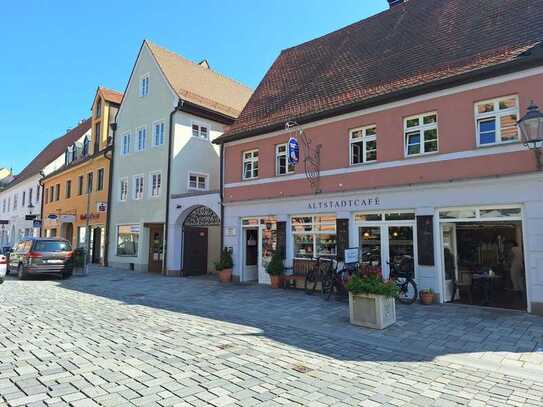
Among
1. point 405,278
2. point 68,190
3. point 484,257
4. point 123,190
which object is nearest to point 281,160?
point 405,278

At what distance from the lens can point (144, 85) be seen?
75.4 feet

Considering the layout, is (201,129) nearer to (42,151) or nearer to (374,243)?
(374,243)

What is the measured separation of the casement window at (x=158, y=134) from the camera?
68.5ft

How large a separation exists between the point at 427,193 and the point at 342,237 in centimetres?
313

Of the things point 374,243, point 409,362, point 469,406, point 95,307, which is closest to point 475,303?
point 374,243

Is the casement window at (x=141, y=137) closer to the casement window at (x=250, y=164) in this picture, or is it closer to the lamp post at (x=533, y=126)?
the casement window at (x=250, y=164)

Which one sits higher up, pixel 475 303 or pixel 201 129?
pixel 201 129

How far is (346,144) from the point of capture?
43.4ft

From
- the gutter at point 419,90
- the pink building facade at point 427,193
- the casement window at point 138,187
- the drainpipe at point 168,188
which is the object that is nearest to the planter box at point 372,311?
the pink building facade at point 427,193

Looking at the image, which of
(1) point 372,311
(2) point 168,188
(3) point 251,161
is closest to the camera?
(1) point 372,311

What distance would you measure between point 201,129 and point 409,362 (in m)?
17.6

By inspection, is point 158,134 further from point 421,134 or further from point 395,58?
point 421,134

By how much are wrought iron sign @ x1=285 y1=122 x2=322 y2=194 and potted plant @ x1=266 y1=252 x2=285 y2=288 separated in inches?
111

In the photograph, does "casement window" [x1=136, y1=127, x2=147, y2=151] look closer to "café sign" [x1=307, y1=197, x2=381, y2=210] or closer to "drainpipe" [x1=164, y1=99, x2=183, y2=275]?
"drainpipe" [x1=164, y1=99, x2=183, y2=275]
